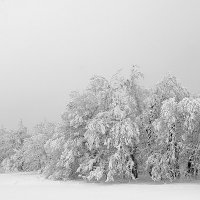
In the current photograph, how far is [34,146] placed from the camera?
52.6 m

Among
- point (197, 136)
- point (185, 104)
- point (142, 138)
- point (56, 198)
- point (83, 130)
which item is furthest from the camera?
point (83, 130)

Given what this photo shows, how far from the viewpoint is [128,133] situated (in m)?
30.3

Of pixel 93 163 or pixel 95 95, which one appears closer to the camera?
pixel 93 163

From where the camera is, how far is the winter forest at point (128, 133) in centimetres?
3016

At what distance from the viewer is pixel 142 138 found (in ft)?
110

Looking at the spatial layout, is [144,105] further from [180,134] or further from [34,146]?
[34,146]

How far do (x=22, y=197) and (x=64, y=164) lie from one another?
40.8ft

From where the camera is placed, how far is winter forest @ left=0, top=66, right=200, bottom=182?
3016 cm

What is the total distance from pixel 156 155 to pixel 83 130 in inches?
348

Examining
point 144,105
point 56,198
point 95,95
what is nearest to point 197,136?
point 144,105

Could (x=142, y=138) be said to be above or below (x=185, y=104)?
below

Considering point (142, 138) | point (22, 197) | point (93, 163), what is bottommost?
point (22, 197)

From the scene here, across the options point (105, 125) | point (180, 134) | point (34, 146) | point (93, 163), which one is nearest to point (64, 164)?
point (93, 163)

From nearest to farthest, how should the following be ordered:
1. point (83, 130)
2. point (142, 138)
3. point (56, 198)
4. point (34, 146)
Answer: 1. point (56, 198)
2. point (142, 138)
3. point (83, 130)
4. point (34, 146)
